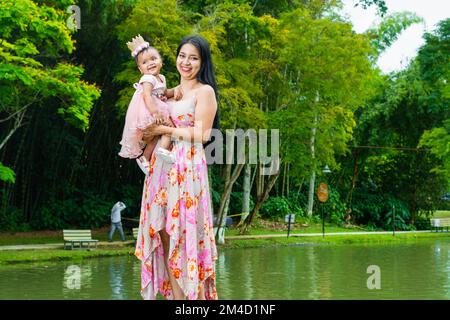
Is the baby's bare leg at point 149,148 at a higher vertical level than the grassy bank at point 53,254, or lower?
higher

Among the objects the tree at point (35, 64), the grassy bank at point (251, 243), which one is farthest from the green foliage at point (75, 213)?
the tree at point (35, 64)

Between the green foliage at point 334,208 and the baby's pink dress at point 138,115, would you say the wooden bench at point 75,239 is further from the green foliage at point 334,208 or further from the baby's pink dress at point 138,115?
the green foliage at point 334,208

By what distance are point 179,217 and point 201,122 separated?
2.14ft

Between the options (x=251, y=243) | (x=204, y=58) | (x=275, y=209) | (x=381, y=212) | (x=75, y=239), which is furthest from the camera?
(x=381, y=212)

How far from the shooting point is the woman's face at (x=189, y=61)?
596cm

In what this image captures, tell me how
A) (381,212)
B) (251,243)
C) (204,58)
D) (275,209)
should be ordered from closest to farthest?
(204,58) < (251,243) < (275,209) < (381,212)

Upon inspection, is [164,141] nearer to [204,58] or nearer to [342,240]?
[204,58]

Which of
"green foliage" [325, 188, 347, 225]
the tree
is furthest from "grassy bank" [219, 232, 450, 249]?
the tree

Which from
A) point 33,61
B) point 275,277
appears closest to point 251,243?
point 33,61

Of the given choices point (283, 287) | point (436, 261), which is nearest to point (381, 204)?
point (436, 261)

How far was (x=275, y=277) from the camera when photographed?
57.9 ft

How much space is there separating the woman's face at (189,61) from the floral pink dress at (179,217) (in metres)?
0.18

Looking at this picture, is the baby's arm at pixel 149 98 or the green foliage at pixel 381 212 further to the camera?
the green foliage at pixel 381 212

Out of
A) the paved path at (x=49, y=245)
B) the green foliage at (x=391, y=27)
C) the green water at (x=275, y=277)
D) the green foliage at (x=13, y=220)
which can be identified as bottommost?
the green water at (x=275, y=277)
